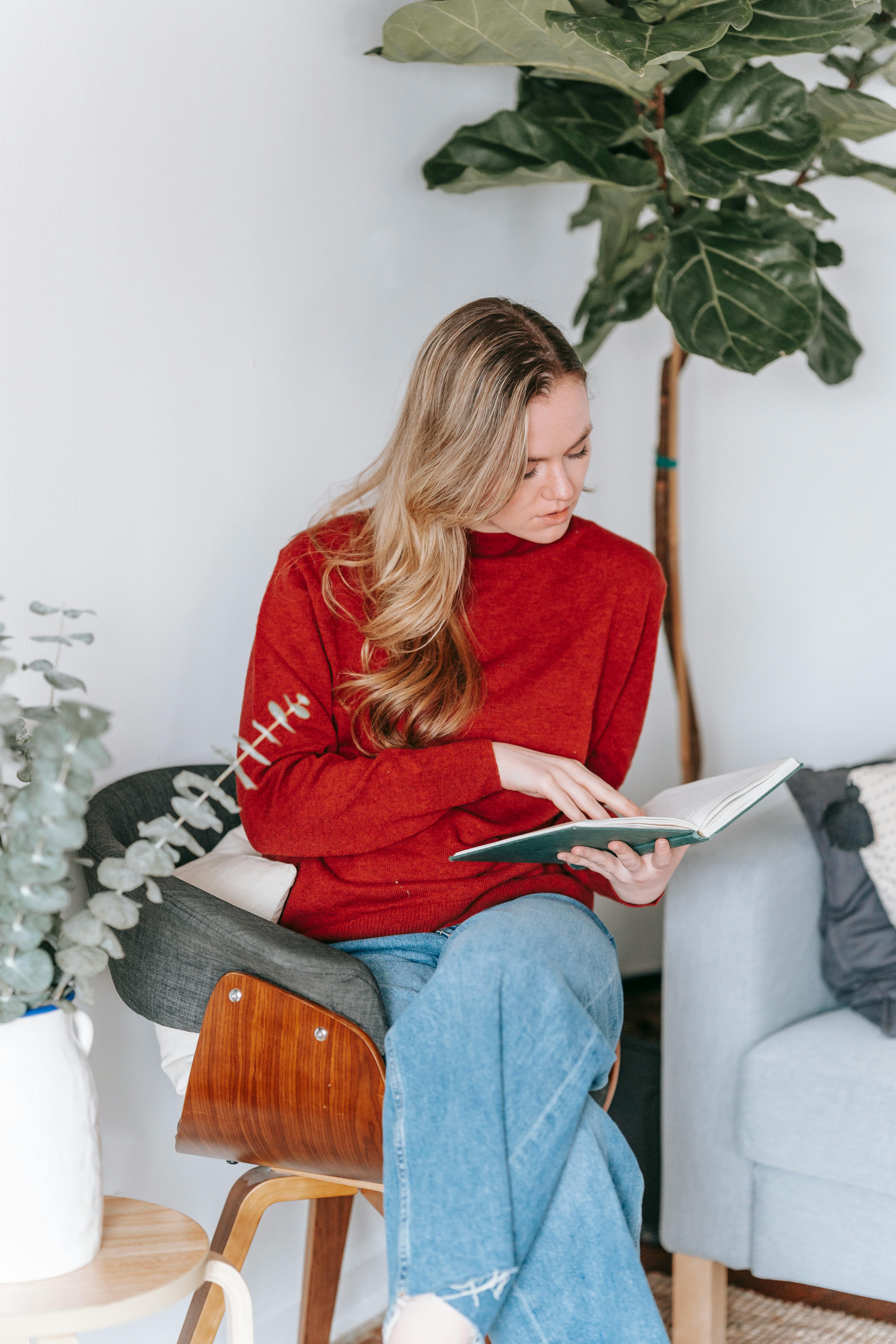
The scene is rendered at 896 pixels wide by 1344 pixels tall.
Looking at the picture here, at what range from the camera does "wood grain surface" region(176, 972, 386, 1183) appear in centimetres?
106

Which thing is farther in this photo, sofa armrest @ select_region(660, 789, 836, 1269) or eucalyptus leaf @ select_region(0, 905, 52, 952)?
sofa armrest @ select_region(660, 789, 836, 1269)

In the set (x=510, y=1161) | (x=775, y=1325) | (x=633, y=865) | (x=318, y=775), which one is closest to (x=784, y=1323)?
(x=775, y=1325)

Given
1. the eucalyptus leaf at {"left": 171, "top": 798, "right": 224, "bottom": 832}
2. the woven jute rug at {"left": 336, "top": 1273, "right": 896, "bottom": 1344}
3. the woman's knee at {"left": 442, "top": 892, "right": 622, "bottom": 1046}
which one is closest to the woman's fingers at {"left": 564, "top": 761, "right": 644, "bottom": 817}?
the woman's knee at {"left": 442, "top": 892, "right": 622, "bottom": 1046}

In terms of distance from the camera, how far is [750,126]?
152 cm

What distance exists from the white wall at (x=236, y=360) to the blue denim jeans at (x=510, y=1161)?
0.55 metres

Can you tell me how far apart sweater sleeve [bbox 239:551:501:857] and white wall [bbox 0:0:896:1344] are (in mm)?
222

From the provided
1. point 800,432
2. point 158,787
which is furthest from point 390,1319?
point 800,432

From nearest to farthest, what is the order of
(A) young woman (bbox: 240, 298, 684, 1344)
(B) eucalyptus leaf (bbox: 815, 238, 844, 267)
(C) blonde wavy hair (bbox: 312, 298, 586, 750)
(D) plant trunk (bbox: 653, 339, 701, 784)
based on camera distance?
(A) young woman (bbox: 240, 298, 684, 1344) → (C) blonde wavy hair (bbox: 312, 298, 586, 750) → (B) eucalyptus leaf (bbox: 815, 238, 844, 267) → (D) plant trunk (bbox: 653, 339, 701, 784)

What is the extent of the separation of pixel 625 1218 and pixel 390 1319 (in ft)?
0.67

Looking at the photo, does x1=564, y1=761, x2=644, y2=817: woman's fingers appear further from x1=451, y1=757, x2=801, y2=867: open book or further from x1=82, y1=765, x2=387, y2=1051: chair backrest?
x1=82, y1=765, x2=387, y2=1051: chair backrest

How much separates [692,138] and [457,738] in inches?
33.4

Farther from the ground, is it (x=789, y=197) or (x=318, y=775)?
(x=789, y=197)

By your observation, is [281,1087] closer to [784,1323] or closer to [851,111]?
[784,1323]

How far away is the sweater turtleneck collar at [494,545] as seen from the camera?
145 cm
